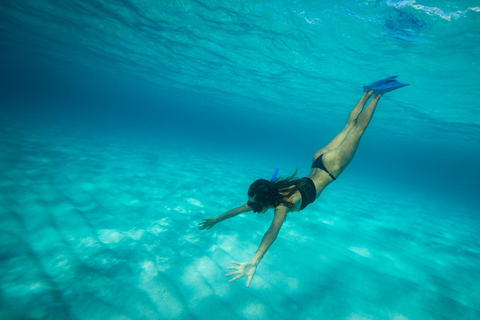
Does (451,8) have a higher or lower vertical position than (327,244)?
higher

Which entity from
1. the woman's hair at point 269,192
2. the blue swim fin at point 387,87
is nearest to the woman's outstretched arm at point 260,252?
the woman's hair at point 269,192

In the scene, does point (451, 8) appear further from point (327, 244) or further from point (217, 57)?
point (217, 57)

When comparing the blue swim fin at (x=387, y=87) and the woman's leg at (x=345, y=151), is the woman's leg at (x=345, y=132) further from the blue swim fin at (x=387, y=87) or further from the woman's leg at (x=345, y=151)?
the blue swim fin at (x=387, y=87)

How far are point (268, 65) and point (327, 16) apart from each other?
8.07 metres

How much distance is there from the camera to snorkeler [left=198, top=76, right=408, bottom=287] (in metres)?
2.76

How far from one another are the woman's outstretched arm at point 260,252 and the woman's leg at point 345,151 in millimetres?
1901

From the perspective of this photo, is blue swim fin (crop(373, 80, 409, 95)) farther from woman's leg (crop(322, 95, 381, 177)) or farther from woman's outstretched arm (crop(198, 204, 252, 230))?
woman's outstretched arm (crop(198, 204, 252, 230))

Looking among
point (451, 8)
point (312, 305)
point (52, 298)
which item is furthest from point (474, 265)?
point (52, 298)

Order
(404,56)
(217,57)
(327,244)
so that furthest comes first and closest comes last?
(217,57)
(404,56)
(327,244)

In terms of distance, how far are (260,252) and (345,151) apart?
318 cm

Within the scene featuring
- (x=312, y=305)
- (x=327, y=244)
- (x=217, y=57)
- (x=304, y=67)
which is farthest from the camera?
(x=217, y=57)

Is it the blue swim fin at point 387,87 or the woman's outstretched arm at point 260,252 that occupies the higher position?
the blue swim fin at point 387,87

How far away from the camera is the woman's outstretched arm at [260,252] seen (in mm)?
2471

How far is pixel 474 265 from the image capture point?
6223mm
